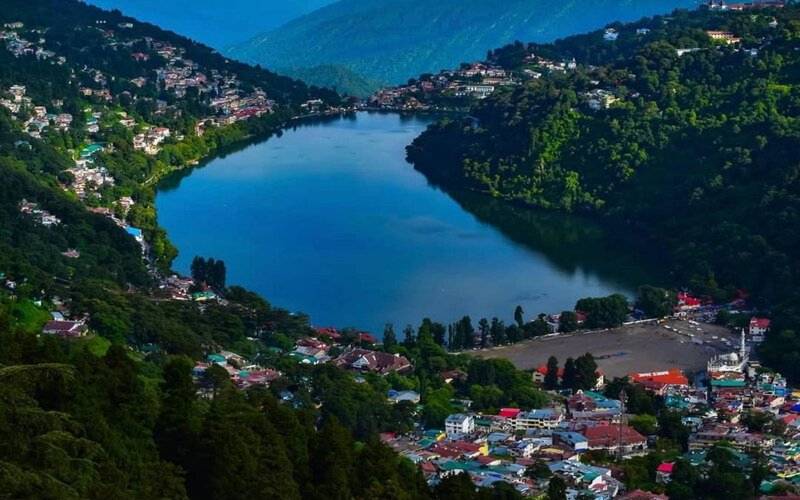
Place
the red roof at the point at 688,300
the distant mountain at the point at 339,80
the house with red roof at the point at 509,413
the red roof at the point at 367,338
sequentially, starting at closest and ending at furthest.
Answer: the house with red roof at the point at 509,413 < the red roof at the point at 367,338 < the red roof at the point at 688,300 < the distant mountain at the point at 339,80

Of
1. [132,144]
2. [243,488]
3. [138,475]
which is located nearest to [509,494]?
[243,488]

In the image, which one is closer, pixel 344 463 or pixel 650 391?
pixel 344 463

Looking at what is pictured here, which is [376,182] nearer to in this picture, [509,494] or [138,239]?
[138,239]

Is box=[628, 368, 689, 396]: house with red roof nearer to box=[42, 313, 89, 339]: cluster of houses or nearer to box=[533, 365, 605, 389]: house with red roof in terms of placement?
box=[533, 365, 605, 389]: house with red roof

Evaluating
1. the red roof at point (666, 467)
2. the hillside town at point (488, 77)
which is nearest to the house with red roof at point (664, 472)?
the red roof at point (666, 467)

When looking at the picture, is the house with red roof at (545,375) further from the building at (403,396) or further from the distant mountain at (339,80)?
the distant mountain at (339,80)
